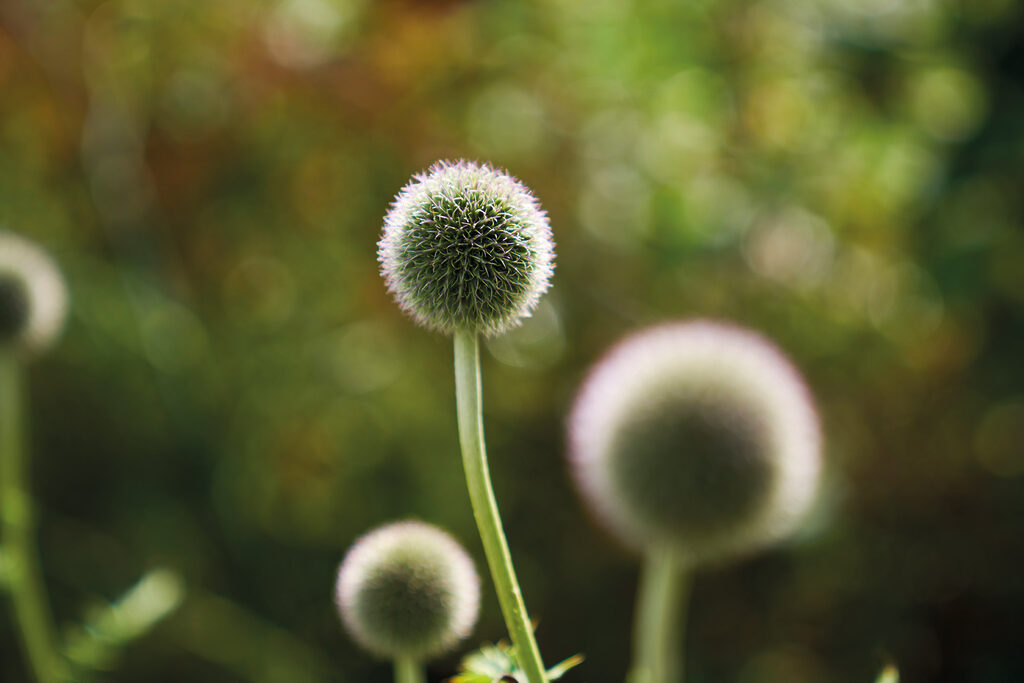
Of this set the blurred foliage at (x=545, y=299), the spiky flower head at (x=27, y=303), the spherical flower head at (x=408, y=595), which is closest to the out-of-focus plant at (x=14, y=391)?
the spiky flower head at (x=27, y=303)

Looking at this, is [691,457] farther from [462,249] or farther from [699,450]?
[462,249]

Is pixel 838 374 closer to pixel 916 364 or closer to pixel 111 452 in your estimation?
pixel 916 364

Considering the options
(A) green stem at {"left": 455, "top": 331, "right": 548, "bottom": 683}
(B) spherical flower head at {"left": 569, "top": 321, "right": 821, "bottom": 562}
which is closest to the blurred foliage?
(B) spherical flower head at {"left": 569, "top": 321, "right": 821, "bottom": 562}

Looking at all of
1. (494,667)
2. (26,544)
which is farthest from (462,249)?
(26,544)

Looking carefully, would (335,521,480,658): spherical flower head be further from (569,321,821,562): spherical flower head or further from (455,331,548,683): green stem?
(569,321,821,562): spherical flower head

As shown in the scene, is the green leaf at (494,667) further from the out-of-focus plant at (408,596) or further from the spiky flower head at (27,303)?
the spiky flower head at (27,303)
